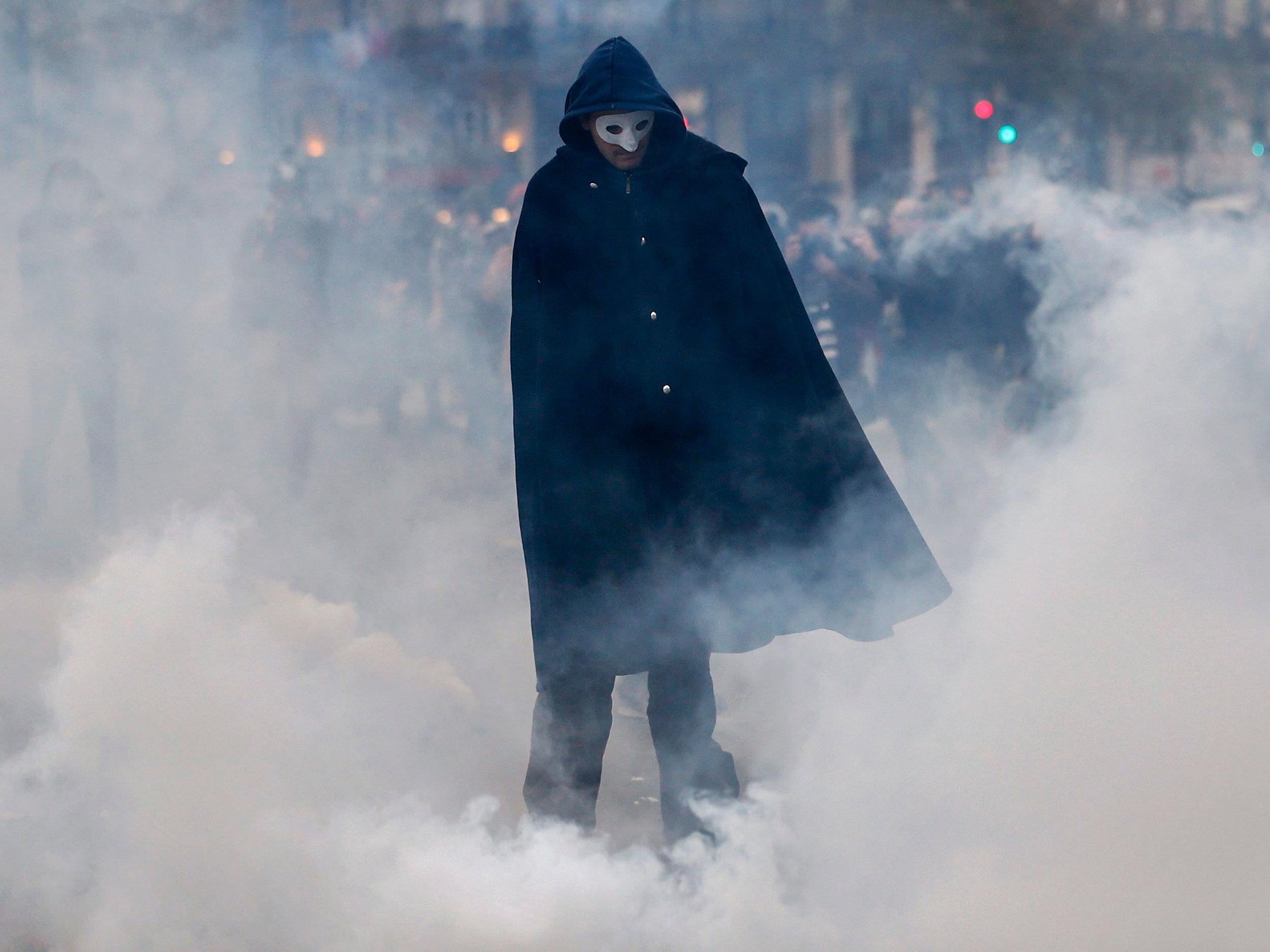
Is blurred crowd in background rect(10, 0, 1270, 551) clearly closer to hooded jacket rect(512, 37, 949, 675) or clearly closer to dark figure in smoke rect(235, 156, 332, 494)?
dark figure in smoke rect(235, 156, 332, 494)

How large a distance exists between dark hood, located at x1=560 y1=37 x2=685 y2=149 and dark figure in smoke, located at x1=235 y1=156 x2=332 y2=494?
4014 millimetres

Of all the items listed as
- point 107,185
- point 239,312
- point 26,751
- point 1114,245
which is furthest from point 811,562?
point 107,185

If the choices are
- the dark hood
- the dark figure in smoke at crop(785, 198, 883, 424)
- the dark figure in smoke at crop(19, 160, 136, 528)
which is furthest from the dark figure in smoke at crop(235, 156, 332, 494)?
the dark hood

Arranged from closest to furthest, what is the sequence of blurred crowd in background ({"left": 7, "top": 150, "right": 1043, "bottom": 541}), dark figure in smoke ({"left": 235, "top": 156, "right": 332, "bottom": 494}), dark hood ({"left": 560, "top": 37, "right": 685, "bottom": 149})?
1. dark hood ({"left": 560, "top": 37, "right": 685, "bottom": 149})
2. blurred crowd in background ({"left": 7, "top": 150, "right": 1043, "bottom": 541})
3. dark figure in smoke ({"left": 235, "top": 156, "right": 332, "bottom": 494})

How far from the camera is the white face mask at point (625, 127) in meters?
2.75

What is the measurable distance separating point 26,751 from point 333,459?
3859 millimetres

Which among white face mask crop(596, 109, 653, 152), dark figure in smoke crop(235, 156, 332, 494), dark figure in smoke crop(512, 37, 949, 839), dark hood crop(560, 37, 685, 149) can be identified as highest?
dark figure in smoke crop(235, 156, 332, 494)

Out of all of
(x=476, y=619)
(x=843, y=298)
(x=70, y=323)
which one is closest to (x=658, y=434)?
(x=476, y=619)

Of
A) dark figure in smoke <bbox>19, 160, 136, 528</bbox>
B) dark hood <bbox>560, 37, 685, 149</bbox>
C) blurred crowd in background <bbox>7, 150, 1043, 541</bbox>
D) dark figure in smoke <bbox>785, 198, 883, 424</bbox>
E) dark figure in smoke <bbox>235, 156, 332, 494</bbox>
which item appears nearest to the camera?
dark hood <bbox>560, 37, 685, 149</bbox>

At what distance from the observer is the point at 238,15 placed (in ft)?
33.8

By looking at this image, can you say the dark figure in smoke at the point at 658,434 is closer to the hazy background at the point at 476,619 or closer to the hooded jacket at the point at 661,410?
the hooded jacket at the point at 661,410

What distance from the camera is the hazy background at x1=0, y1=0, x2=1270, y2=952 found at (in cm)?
273

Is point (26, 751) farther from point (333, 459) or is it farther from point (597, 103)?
point (333, 459)

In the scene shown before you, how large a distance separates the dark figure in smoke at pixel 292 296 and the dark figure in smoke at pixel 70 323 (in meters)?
0.71
